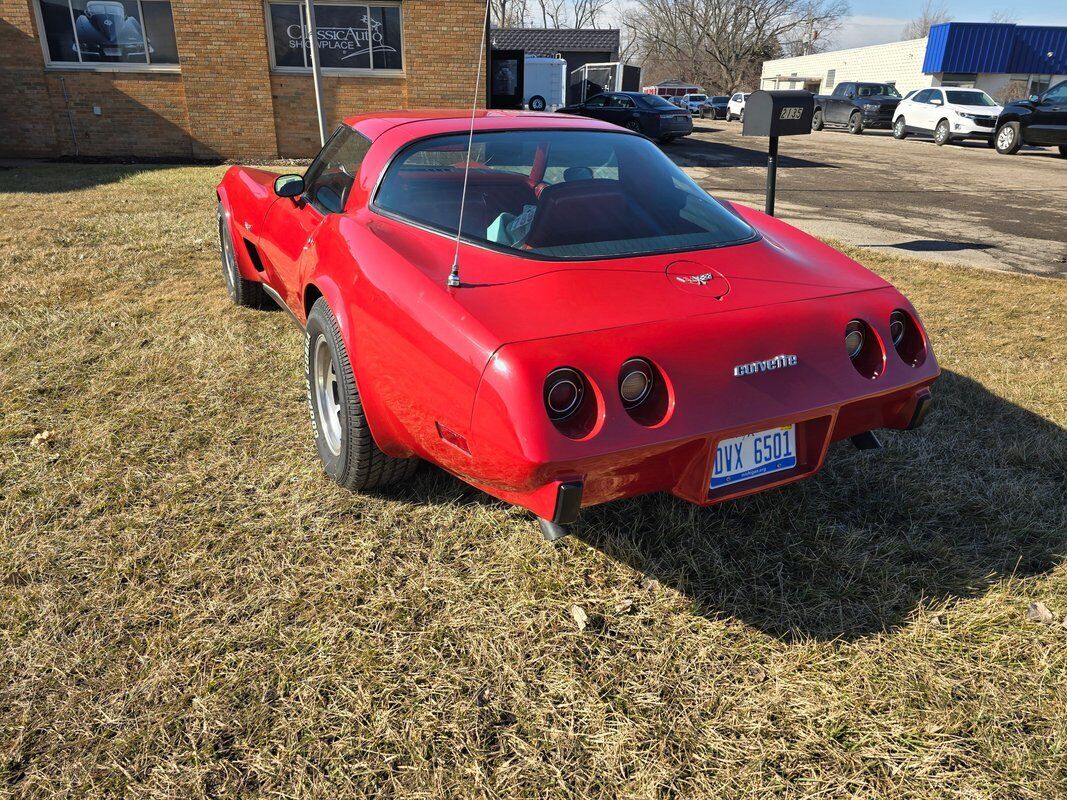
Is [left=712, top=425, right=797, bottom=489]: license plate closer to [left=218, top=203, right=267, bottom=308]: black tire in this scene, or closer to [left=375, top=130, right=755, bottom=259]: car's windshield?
[left=375, top=130, right=755, bottom=259]: car's windshield

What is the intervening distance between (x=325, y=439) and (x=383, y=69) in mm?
13119

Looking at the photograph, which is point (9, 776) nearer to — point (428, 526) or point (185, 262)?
point (428, 526)

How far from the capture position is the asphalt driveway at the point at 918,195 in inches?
313

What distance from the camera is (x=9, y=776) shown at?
5.75 ft

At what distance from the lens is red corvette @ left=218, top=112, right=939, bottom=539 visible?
6.50 feet

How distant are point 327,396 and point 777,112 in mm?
4963

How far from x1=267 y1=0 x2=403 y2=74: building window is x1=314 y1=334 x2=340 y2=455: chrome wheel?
42.4 feet

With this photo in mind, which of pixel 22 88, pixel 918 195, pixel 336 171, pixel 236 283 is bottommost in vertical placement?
pixel 918 195

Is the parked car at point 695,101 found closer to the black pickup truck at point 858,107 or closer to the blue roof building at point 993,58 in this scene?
the black pickup truck at point 858,107

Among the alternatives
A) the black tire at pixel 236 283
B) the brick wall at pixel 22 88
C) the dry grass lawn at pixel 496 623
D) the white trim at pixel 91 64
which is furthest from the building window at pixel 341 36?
the dry grass lawn at pixel 496 623

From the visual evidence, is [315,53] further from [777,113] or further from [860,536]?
[860,536]

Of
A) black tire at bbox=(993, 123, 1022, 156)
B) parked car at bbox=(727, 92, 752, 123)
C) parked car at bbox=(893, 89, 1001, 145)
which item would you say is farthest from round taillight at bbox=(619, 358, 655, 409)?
parked car at bbox=(727, 92, 752, 123)

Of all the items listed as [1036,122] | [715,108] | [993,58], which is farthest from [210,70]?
[993,58]

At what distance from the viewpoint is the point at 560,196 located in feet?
8.79
